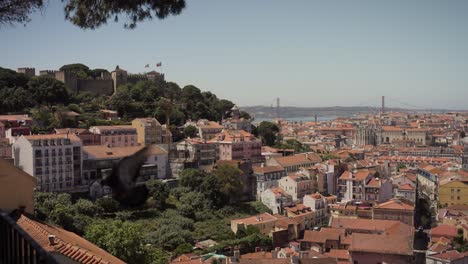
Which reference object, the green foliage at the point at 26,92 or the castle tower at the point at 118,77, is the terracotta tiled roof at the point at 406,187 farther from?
the castle tower at the point at 118,77

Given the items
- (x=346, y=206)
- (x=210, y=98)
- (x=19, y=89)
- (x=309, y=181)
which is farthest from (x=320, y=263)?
(x=210, y=98)

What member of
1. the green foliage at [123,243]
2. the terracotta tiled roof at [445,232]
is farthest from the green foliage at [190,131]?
the green foliage at [123,243]

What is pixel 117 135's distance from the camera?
33.1 m

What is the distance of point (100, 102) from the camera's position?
42.8 metres

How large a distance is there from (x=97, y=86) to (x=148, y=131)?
47.7ft

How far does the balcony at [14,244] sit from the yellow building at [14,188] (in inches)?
107

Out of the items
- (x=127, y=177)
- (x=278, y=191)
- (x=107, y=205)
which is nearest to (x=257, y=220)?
(x=278, y=191)

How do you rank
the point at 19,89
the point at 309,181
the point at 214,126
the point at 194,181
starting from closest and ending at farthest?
the point at 194,181 < the point at 309,181 < the point at 19,89 < the point at 214,126

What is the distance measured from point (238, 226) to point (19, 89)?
21.0 m

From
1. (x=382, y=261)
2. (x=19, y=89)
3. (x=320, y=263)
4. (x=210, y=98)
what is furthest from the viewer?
(x=210, y=98)

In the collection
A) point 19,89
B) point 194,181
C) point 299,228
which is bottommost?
point 299,228

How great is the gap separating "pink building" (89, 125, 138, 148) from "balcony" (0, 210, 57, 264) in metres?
27.6

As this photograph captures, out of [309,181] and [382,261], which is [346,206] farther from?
[382,261]

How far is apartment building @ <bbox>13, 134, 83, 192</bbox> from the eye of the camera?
24.7 metres
